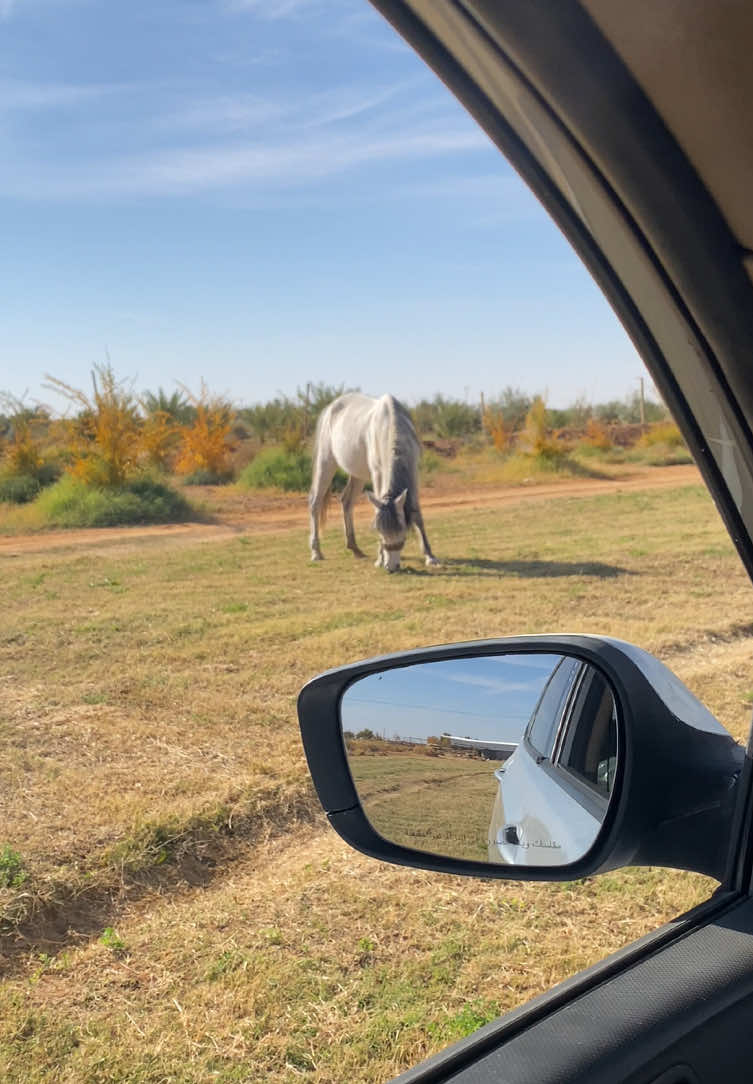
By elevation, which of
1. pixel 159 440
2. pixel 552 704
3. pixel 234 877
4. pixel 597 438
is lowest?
pixel 234 877

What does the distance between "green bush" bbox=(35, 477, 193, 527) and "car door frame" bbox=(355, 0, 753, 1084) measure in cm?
895

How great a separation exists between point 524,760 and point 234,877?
5.20 ft

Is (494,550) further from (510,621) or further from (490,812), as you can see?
(490,812)

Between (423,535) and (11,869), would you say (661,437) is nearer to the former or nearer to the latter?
(423,535)

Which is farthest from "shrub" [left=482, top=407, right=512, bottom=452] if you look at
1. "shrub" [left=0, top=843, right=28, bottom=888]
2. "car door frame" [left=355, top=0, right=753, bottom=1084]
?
A: "car door frame" [left=355, top=0, right=753, bottom=1084]

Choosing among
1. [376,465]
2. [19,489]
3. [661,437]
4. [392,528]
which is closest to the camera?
[392,528]

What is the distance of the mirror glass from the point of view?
2.91 ft

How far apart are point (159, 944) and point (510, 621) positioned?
341cm

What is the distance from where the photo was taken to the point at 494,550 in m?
7.89

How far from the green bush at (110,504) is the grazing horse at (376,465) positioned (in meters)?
2.04

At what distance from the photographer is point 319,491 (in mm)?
8602

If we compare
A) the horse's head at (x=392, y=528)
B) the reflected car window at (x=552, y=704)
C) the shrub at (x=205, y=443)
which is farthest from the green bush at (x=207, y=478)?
the reflected car window at (x=552, y=704)

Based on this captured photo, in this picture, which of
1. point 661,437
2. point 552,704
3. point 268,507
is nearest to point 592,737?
point 552,704

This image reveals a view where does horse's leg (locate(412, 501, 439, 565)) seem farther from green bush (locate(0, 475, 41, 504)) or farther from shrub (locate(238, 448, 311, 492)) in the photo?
shrub (locate(238, 448, 311, 492))
